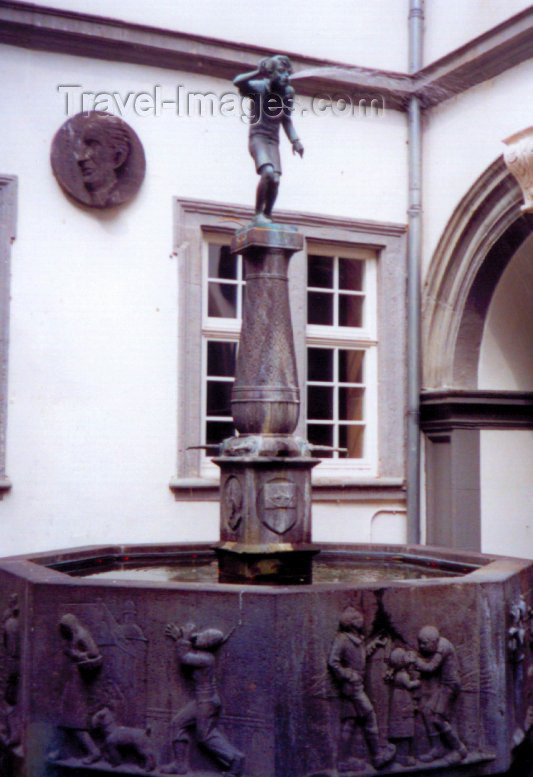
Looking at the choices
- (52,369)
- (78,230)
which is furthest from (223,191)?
(52,369)

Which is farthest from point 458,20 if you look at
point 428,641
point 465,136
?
point 428,641

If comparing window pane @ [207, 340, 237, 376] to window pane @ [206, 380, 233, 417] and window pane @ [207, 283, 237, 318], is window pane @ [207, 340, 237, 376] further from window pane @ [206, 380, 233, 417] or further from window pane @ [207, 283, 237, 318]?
window pane @ [207, 283, 237, 318]

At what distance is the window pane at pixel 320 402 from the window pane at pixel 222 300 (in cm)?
86

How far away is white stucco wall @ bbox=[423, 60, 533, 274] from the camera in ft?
24.1

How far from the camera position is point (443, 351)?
7.96 m

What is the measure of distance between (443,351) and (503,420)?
0.69 m

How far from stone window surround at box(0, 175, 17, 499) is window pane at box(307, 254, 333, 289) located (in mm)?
2290

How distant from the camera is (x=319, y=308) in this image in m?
8.27

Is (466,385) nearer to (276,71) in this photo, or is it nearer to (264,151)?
(264,151)

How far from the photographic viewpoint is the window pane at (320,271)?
821cm

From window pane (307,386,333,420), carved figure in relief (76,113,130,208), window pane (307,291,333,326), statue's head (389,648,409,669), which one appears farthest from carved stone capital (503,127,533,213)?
statue's head (389,648,409,669)

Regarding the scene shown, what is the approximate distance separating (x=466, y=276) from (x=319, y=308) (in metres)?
1.14

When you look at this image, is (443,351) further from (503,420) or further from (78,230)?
(78,230)

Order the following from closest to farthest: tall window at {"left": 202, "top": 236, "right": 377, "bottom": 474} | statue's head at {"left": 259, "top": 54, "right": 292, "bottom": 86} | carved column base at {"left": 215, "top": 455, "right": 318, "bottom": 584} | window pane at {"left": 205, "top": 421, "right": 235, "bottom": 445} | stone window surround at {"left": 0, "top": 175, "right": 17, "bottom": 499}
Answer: carved column base at {"left": 215, "top": 455, "right": 318, "bottom": 584}, statue's head at {"left": 259, "top": 54, "right": 292, "bottom": 86}, stone window surround at {"left": 0, "top": 175, "right": 17, "bottom": 499}, window pane at {"left": 205, "top": 421, "right": 235, "bottom": 445}, tall window at {"left": 202, "top": 236, "right": 377, "bottom": 474}
